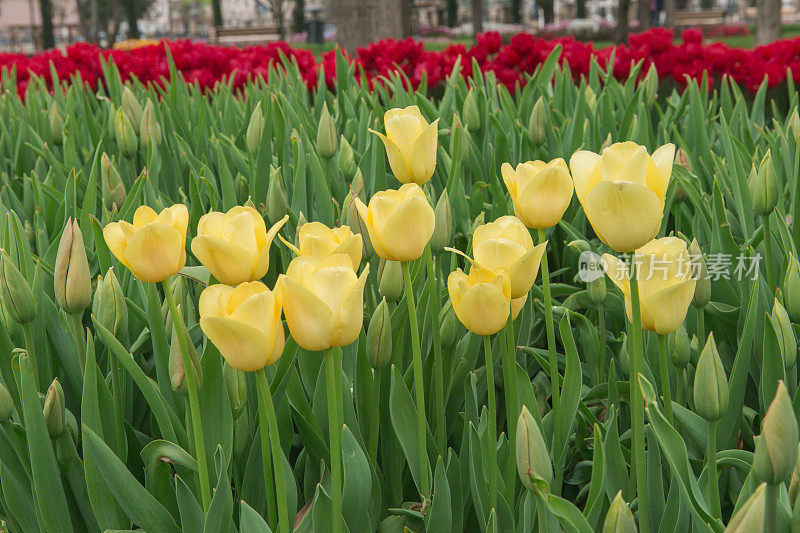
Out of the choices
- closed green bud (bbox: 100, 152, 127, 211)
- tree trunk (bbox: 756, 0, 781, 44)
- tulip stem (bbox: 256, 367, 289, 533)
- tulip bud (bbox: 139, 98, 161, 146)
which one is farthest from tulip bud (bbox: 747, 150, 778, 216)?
tree trunk (bbox: 756, 0, 781, 44)

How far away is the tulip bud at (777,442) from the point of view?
678 mm

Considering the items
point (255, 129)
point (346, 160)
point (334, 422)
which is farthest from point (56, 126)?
point (334, 422)

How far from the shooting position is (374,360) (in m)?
1.06

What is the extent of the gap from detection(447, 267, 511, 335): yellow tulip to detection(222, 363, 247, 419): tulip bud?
0.30m

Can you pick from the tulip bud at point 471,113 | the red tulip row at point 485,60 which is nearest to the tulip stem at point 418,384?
the tulip bud at point 471,113

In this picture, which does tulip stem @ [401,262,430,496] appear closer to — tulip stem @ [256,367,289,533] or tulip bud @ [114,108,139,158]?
tulip stem @ [256,367,289,533]

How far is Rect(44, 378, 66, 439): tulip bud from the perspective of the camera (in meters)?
1.04

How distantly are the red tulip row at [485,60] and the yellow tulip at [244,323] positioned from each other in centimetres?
288

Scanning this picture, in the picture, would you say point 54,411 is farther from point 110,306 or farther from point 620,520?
point 620,520

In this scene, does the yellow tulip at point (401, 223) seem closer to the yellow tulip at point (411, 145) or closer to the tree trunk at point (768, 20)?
the yellow tulip at point (411, 145)

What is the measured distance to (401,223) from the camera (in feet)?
2.90

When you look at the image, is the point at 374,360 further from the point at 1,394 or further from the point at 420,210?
the point at 1,394

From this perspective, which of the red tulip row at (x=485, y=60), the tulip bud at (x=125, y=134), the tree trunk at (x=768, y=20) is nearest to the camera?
the tulip bud at (x=125, y=134)

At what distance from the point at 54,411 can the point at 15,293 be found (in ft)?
0.56
